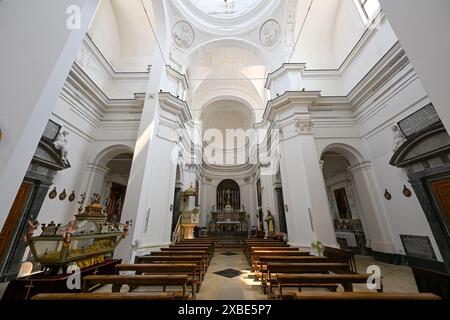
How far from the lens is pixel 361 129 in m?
6.59

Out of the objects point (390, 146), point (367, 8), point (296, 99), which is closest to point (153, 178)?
point (296, 99)

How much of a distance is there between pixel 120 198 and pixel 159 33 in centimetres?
766

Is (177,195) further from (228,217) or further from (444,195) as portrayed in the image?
(444,195)

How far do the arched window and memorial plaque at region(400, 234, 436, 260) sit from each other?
1027cm

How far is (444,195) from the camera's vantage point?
3957 millimetres

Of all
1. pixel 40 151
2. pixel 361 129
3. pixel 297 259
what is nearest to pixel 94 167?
pixel 40 151

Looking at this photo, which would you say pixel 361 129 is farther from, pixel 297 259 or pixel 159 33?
pixel 159 33

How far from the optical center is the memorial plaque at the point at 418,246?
4227 mm

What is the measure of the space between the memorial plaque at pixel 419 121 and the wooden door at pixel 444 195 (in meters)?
1.35

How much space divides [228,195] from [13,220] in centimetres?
1181

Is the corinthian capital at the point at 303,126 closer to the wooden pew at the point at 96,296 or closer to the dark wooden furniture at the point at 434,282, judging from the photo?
the dark wooden furniture at the point at 434,282

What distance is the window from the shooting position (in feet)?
19.3

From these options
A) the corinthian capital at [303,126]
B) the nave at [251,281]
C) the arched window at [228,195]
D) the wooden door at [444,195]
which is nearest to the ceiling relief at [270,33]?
the corinthian capital at [303,126]
